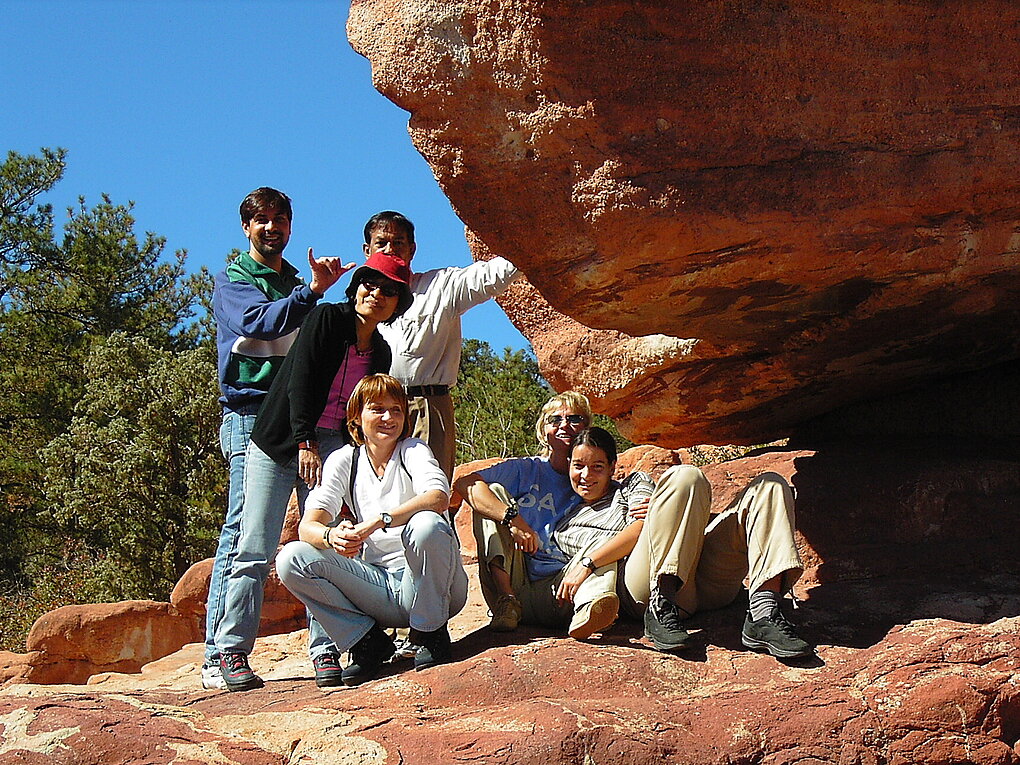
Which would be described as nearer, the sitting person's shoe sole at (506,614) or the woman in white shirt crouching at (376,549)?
the woman in white shirt crouching at (376,549)

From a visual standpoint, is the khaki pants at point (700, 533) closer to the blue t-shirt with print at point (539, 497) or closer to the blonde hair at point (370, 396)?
the blue t-shirt with print at point (539, 497)

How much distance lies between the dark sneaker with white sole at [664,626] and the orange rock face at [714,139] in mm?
1131

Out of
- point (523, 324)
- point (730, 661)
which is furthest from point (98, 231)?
point (730, 661)

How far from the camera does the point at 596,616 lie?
144 inches

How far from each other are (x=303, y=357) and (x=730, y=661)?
5.92 feet

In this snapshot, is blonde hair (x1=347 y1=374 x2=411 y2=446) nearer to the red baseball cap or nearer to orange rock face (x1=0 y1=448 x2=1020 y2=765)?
the red baseball cap

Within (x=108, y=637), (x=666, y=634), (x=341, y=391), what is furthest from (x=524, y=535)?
(x=108, y=637)

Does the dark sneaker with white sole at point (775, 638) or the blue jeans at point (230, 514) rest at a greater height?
the blue jeans at point (230, 514)

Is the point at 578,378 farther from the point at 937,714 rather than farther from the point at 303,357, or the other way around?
the point at 937,714

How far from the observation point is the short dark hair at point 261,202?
4.12 metres

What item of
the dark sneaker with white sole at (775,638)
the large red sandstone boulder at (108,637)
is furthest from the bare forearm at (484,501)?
the large red sandstone boulder at (108,637)

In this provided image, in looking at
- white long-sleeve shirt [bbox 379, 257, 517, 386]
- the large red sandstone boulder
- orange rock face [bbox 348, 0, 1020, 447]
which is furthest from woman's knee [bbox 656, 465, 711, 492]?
the large red sandstone boulder

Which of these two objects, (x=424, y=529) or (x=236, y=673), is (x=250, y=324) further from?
(x=236, y=673)

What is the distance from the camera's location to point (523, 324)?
18.7 feet
